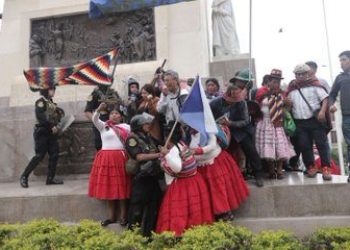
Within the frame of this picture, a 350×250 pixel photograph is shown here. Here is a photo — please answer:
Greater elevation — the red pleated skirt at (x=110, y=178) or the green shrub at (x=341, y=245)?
the red pleated skirt at (x=110, y=178)

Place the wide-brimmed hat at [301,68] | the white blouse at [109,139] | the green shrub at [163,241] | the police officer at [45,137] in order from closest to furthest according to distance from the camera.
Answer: the green shrub at [163,241]
the white blouse at [109,139]
the wide-brimmed hat at [301,68]
the police officer at [45,137]

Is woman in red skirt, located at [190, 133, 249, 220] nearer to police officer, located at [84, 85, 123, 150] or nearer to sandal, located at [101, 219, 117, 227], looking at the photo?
sandal, located at [101, 219, 117, 227]

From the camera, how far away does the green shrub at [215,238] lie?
419 centimetres

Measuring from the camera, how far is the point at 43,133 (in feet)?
23.2

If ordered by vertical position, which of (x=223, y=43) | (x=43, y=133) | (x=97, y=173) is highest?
(x=223, y=43)

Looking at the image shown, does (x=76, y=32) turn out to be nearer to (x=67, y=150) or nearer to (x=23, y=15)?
(x=23, y=15)

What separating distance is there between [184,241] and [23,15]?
26.4 ft

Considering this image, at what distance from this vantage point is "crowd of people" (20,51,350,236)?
4992mm

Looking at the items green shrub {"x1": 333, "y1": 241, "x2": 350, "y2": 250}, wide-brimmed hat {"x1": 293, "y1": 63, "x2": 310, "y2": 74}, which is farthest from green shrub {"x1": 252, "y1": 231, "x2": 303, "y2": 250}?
wide-brimmed hat {"x1": 293, "y1": 63, "x2": 310, "y2": 74}

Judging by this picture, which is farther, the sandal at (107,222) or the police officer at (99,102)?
the police officer at (99,102)

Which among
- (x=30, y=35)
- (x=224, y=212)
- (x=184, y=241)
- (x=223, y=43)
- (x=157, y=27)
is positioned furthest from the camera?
(x=223, y=43)

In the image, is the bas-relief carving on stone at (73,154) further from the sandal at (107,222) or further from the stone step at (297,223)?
the stone step at (297,223)

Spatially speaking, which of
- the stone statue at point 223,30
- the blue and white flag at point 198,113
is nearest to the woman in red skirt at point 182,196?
the blue and white flag at point 198,113

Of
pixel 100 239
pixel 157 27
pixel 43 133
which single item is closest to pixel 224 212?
pixel 100 239
